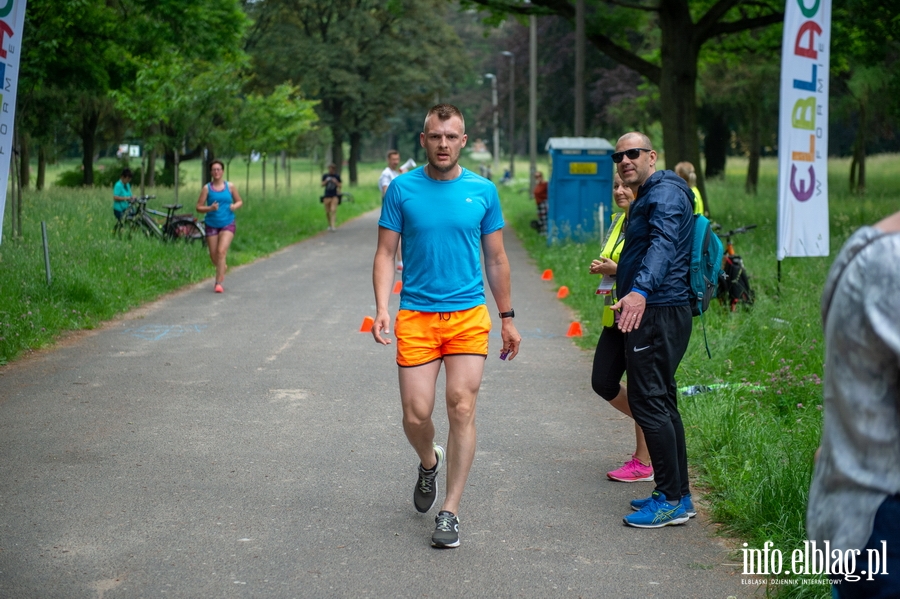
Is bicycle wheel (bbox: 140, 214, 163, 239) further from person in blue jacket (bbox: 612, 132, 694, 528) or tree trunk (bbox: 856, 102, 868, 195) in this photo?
tree trunk (bbox: 856, 102, 868, 195)

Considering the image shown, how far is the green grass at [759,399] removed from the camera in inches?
192

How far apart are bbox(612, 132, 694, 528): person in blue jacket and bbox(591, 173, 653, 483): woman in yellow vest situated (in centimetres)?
36

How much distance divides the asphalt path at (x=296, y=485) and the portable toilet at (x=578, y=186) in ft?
35.1

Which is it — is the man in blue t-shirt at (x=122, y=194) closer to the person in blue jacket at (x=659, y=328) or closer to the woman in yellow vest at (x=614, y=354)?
the woman in yellow vest at (x=614, y=354)

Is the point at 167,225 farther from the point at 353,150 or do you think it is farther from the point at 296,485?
the point at 353,150

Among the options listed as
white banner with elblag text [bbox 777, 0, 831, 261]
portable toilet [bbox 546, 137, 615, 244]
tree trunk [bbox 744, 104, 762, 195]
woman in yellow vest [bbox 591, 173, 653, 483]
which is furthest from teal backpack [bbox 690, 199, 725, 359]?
tree trunk [bbox 744, 104, 762, 195]

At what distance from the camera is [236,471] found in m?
6.00

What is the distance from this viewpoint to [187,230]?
65.9 feet

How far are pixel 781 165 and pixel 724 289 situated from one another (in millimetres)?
2018

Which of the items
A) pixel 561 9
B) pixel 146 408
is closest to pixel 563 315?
pixel 146 408

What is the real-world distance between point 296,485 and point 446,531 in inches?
51.2

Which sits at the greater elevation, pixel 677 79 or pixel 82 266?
pixel 677 79

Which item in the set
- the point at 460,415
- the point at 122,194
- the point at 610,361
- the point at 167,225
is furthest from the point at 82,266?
the point at 460,415

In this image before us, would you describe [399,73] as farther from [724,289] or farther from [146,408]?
[146,408]
